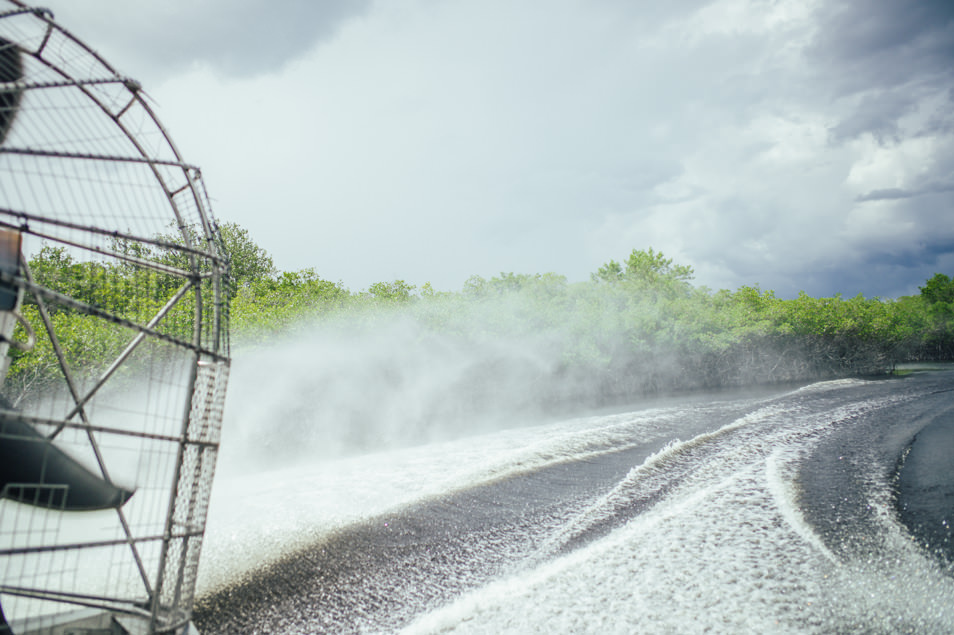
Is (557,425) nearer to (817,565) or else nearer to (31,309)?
(817,565)

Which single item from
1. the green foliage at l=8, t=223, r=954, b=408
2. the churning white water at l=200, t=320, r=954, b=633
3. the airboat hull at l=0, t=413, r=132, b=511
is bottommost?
the churning white water at l=200, t=320, r=954, b=633

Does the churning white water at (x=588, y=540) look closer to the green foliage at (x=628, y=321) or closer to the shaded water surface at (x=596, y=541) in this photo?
the shaded water surface at (x=596, y=541)

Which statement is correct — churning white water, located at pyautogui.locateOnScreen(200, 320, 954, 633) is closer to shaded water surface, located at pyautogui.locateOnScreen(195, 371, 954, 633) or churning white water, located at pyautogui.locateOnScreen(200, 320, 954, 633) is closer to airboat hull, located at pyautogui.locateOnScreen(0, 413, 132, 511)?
shaded water surface, located at pyautogui.locateOnScreen(195, 371, 954, 633)

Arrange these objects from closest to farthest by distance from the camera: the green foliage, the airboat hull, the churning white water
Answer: the airboat hull → the churning white water → the green foliage

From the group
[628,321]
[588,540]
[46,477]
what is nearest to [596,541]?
[588,540]

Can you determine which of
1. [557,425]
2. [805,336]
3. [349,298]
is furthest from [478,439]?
[805,336]

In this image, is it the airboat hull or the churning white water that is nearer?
the airboat hull

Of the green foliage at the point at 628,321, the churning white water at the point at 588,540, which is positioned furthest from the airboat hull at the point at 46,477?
the green foliage at the point at 628,321

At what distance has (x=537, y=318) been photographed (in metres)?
25.4

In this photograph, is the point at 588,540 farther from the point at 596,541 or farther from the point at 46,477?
the point at 46,477

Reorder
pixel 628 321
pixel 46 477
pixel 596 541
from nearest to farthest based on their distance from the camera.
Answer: pixel 46 477 < pixel 596 541 < pixel 628 321

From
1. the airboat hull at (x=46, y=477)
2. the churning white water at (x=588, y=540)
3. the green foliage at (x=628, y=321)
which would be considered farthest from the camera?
the green foliage at (x=628, y=321)

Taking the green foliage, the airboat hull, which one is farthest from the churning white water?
the green foliage

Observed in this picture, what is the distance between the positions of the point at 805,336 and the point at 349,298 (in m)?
30.0
